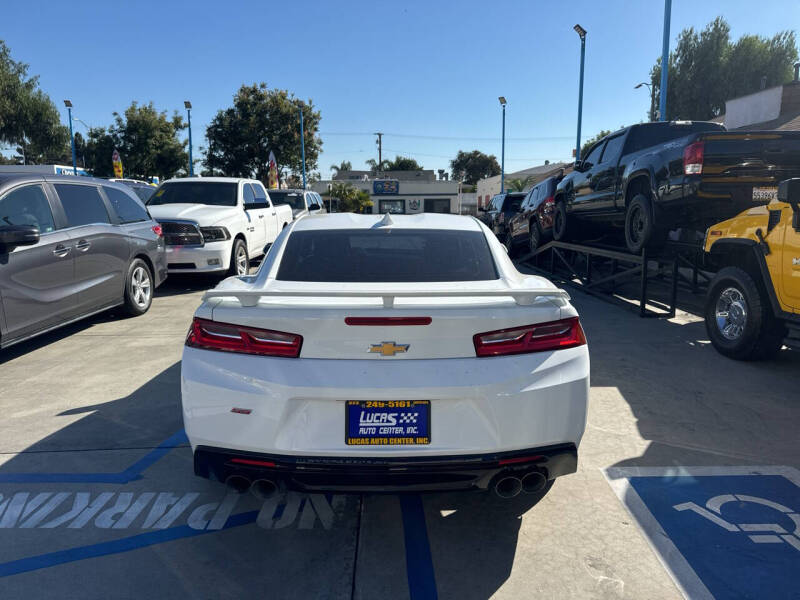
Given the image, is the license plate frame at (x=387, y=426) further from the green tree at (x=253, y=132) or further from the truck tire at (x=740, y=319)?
the green tree at (x=253, y=132)

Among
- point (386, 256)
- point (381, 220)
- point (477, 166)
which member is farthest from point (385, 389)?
point (477, 166)

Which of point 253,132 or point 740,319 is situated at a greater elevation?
point 253,132

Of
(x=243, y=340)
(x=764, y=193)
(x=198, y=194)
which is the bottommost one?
(x=243, y=340)

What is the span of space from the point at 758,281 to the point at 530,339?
172 inches

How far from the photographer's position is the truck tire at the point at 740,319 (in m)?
5.69

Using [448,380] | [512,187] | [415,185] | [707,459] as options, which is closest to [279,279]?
[448,380]

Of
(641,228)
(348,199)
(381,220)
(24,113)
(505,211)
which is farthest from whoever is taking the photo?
(348,199)

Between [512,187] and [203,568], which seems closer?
[203,568]

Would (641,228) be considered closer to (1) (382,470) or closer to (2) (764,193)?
(2) (764,193)

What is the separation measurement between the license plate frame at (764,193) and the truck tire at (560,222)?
513 centimetres

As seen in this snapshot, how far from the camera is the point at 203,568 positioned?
8.82 feet

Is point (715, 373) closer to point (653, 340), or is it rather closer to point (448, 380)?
point (653, 340)

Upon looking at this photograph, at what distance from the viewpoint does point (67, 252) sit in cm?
630

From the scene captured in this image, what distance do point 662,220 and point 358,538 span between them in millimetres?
6223
